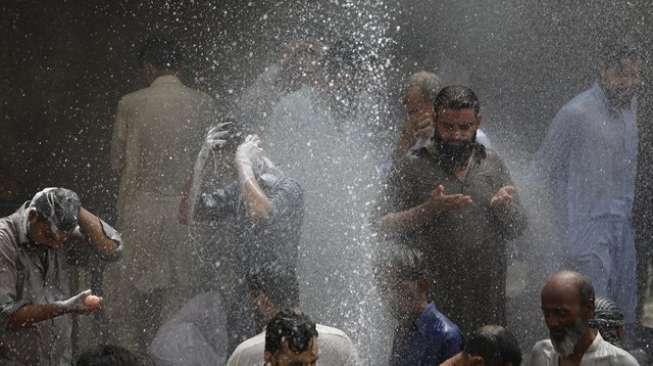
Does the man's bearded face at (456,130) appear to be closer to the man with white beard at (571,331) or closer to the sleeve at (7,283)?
the man with white beard at (571,331)

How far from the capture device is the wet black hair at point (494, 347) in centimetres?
638

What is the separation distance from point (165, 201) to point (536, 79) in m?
3.10

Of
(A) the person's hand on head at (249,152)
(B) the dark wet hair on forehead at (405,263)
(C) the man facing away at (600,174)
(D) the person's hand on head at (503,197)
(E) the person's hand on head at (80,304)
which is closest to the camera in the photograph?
(E) the person's hand on head at (80,304)

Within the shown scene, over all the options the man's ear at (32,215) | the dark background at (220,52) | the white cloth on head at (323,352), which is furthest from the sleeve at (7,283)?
the dark background at (220,52)

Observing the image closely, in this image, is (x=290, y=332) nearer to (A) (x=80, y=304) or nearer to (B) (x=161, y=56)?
(A) (x=80, y=304)

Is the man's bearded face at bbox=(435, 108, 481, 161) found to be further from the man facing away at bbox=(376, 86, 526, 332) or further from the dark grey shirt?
the dark grey shirt

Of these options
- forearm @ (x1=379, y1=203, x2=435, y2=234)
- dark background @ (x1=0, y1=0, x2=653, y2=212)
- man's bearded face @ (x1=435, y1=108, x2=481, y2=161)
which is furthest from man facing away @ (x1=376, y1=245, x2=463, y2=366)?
dark background @ (x1=0, y1=0, x2=653, y2=212)

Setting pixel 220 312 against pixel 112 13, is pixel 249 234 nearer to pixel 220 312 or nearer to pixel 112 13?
pixel 220 312

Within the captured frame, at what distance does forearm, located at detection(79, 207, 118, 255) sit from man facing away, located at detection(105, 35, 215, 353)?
1.70 metres

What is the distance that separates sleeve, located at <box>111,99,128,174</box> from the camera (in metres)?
9.28

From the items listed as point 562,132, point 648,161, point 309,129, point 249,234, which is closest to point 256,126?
point 309,129

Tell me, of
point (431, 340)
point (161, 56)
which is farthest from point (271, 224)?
point (161, 56)

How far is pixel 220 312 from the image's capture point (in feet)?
26.4

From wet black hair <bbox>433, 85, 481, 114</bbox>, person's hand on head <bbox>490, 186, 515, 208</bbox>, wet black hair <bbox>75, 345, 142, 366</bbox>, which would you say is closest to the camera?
wet black hair <bbox>75, 345, 142, 366</bbox>
